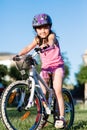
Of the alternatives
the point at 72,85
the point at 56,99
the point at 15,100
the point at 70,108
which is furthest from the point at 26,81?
the point at 72,85

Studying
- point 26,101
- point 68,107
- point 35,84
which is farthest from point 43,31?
→ point 68,107

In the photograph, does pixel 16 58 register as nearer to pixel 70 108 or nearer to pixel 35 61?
pixel 35 61

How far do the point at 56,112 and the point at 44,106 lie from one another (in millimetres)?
432

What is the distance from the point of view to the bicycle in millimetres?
6410

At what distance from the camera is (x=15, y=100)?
6617 mm

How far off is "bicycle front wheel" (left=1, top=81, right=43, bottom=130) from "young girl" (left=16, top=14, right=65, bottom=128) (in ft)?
1.18

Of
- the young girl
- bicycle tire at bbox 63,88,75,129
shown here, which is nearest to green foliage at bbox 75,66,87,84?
bicycle tire at bbox 63,88,75,129

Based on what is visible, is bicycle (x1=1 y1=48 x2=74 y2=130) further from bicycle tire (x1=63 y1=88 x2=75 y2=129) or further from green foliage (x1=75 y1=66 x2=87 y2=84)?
green foliage (x1=75 y1=66 x2=87 y2=84)

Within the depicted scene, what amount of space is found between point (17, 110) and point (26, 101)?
16cm

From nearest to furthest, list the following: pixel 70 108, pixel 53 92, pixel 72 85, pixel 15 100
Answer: pixel 15 100
pixel 53 92
pixel 70 108
pixel 72 85

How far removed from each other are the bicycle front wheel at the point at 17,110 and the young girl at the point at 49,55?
36 centimetres

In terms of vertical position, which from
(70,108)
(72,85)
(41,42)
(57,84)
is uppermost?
(41,42)

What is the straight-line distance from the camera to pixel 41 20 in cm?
692

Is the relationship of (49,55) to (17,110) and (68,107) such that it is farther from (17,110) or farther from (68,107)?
(68,107)
